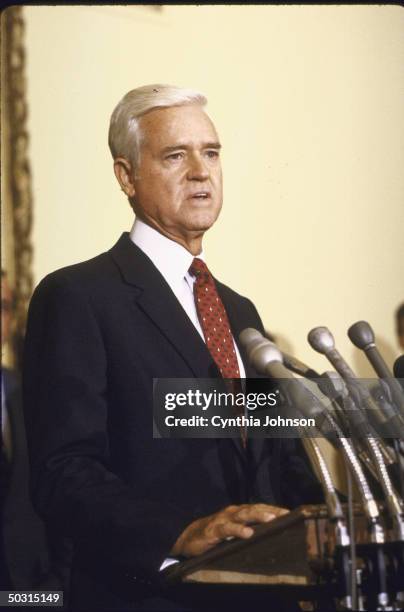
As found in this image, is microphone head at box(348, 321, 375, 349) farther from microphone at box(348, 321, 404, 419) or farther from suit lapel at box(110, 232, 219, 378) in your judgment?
suit lapel at box(110, 232, 219, 378)

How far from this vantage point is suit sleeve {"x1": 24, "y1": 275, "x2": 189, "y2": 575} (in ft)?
6.57

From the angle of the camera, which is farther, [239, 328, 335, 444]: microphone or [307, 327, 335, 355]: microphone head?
[307, 327, 335, 355]: microphone head

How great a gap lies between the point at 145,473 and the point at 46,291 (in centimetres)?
51

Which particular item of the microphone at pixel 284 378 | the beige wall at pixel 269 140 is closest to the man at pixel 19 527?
the beige wall at pixel 269 140

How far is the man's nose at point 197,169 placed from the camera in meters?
2.53

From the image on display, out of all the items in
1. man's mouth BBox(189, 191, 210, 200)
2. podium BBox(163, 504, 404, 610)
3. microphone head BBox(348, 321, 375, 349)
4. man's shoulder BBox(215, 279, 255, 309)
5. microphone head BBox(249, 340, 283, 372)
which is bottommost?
podium BBox(163, 504, 404, 610)

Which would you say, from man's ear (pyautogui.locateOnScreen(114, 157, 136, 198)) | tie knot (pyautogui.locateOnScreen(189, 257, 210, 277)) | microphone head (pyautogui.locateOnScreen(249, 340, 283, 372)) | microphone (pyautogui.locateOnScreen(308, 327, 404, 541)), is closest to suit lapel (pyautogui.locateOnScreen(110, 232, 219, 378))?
tie knot (pyautogui.locateOnScreen(189, 257, 210, 277))

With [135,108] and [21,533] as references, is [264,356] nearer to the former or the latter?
[21,533]

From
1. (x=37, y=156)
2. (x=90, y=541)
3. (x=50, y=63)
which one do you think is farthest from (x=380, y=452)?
(x=50, y=63)

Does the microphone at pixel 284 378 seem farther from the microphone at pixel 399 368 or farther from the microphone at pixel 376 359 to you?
the microphone at pixel 399 368

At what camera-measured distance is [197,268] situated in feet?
8.32

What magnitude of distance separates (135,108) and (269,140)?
393 millimetres

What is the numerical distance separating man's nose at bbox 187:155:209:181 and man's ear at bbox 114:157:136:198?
6.2 inches

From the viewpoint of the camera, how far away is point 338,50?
285 cm
